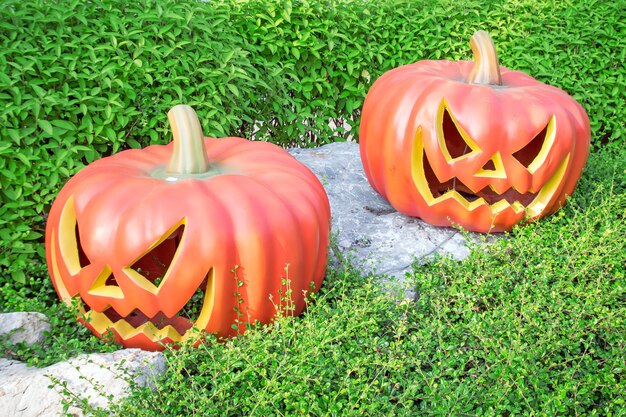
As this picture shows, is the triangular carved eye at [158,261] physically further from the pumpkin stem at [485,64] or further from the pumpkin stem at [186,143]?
the pumpkin stem at [485,64]

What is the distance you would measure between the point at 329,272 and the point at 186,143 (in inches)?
37.1

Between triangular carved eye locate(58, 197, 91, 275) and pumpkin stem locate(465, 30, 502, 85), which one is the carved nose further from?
triangular carved eye locate(58, 197, 91, 275)

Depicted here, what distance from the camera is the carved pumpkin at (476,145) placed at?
3.62 m

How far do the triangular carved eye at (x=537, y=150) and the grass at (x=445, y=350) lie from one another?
39cm

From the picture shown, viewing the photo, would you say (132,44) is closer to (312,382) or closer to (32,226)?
(32,226)

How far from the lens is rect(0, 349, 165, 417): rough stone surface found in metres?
2.38

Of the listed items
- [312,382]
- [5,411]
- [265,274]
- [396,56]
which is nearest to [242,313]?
[265,274]

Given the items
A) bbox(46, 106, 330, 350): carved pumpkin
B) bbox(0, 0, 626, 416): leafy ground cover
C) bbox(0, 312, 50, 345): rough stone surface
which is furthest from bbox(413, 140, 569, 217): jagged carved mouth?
bbox(0, 312, 50, 345): rough stone surface

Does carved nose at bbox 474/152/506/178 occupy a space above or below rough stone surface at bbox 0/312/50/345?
above

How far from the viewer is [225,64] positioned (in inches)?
158

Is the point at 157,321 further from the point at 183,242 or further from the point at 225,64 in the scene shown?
the point at 225,64

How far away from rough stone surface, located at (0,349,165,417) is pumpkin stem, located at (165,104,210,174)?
2.69 ft

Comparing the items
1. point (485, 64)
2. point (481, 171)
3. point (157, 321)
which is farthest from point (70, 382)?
point (485, 64)

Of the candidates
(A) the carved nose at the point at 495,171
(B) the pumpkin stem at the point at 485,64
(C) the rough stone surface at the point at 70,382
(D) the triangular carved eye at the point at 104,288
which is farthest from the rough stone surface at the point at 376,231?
(C) the rough stone surface at the point at 70,382
